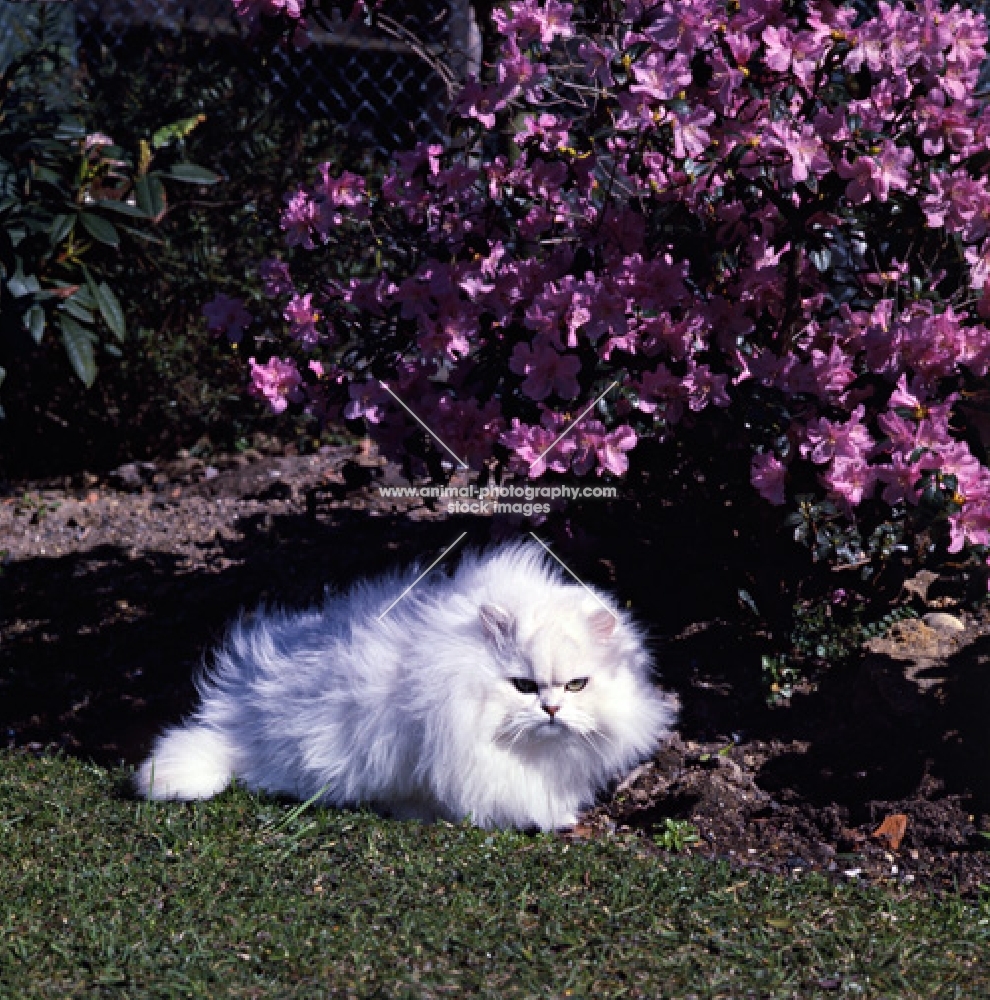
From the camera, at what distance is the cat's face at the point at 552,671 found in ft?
11.4

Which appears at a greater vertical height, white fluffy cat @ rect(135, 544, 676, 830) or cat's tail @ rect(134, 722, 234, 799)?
white fluffy cat @ rect(135, 544, 676, 830)

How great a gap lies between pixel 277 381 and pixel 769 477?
1421mm

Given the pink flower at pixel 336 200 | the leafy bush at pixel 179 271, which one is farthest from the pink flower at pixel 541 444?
the leafy bush at pixel 179 271

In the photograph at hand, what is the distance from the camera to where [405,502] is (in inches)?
225

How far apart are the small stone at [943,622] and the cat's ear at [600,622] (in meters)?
A: 1.24

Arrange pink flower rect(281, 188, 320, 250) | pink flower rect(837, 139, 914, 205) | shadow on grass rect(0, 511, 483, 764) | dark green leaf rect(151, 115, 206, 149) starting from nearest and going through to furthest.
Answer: pink flower rect(837, 139, 914, 205), pink flower rect(281, 188, 320, 250), shadow on grass rect(0, 511, 483, 764), dark green leaf rect(151, 115, 206, 149)

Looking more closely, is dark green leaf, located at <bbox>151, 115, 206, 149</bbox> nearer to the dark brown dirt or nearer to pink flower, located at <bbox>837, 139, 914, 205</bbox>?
the dark brown dirt

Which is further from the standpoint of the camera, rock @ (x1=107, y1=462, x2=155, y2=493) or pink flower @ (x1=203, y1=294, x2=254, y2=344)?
rock @ (x1=107, y1=462, x2=155, y2=493)

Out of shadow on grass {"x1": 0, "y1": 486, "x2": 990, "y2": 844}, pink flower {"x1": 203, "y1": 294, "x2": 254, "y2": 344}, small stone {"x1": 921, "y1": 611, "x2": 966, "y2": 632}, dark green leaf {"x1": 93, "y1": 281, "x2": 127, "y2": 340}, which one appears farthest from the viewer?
dark green leaf {"x1": 93, "y1": 281, "x2": 127, "y2": 340}

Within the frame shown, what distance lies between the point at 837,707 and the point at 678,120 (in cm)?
177

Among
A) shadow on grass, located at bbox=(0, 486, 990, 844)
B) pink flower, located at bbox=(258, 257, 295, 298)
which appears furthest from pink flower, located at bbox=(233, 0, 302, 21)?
shadow on grass, located at bbox=(0, 486, 990, 844)

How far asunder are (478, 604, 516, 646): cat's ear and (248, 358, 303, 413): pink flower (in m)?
0.94

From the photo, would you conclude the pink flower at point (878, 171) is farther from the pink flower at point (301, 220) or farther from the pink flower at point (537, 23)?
the pink flower at point (301, 220)

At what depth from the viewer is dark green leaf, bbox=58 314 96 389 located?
20.0 ft
